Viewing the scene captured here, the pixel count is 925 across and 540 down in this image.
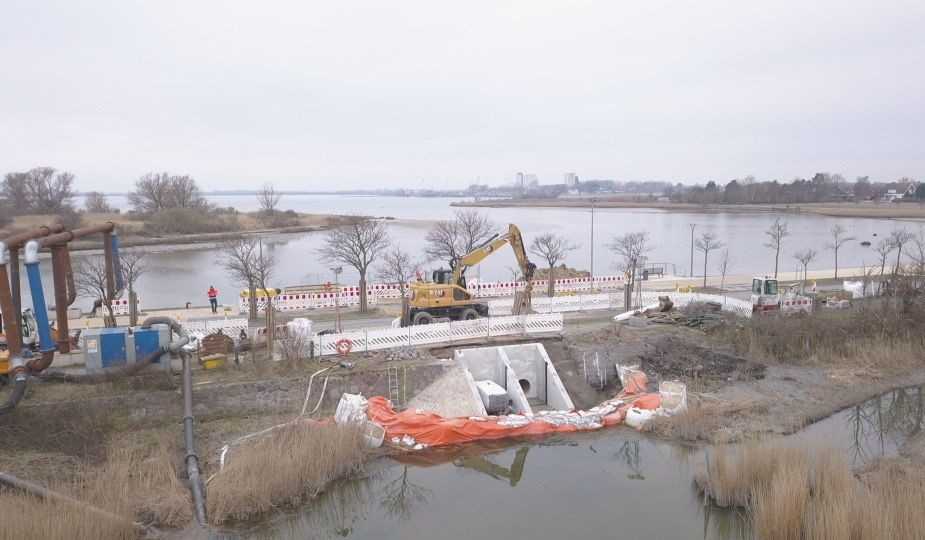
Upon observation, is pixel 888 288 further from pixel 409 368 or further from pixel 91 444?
pixel 91 444

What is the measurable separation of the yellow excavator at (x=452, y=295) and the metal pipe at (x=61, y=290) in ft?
35.6

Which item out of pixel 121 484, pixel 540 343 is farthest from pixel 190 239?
pixel 121 484

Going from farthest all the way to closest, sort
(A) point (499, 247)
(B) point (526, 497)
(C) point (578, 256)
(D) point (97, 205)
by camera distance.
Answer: (D) point (97, 205) < (C) point (578, 256) < (A) point (499, 247) < (B) point (526, 497)

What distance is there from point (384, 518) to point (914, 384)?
1800 cm

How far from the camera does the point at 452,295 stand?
77.5ft

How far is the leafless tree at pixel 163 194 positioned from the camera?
9381cm

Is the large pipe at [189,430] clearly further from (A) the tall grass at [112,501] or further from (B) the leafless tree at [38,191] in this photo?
(B) the leafless tree at [38,191]

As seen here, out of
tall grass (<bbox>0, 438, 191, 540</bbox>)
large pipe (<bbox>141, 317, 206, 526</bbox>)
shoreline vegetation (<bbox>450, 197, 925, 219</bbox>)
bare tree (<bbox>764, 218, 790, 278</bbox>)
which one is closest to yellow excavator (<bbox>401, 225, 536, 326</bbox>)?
large pipe (<bbox>141, 317, 206, 526</bbox>)

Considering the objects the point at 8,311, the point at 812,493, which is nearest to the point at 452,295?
the point at 8,311

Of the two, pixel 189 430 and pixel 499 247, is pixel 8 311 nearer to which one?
Answer: pixel 189 430

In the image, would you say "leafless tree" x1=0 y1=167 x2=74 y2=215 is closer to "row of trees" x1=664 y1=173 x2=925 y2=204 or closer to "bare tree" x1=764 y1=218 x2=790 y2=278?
"bare tree" x1=764 y1=218 x2=790 y2=278

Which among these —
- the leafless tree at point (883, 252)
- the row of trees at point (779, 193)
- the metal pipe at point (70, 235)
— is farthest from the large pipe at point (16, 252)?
the row of trees at point (779, 193)

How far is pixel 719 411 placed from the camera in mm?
17266

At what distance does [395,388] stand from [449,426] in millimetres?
2821
